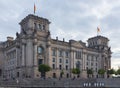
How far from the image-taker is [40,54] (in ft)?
301

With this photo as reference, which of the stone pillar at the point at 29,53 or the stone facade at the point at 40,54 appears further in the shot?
the stone facade at the point at 40,54

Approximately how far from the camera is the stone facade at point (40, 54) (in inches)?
3524

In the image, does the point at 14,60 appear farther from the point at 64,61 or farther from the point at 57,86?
the point at 57,86

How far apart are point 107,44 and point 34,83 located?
70605mm

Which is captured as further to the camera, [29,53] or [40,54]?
[40,54]

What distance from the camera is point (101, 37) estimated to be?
402ft

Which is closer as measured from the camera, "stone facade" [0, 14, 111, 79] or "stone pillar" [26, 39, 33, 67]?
"stone pillar" [26, 39, 33, 67]

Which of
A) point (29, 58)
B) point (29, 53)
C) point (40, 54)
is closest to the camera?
point (29, 58)

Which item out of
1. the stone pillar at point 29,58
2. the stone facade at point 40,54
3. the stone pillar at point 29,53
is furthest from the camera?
the stone facade at point 40,54

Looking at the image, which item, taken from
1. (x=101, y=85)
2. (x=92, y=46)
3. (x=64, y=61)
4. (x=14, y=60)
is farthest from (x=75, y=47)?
(x=101, y=85)

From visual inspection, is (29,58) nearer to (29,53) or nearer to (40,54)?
(29,53)

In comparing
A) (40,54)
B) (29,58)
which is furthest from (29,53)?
(40,54)

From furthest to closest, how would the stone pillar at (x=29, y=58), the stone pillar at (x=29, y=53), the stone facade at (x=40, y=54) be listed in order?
the stone facade at (x=40, y=54) < the stone pillar at (x=29, y=53) < the stone pillar at (x=29, y=58)

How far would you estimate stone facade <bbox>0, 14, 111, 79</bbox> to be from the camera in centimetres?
8950
